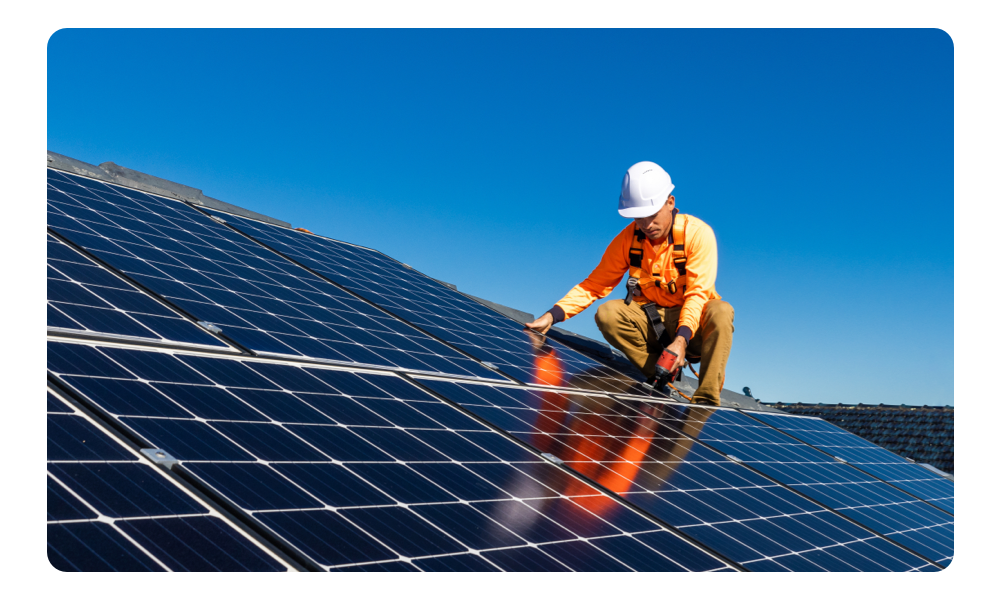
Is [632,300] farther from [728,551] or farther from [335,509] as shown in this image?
[335,509]

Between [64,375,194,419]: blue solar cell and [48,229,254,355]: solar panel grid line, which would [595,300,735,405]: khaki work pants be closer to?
[48,229,254,355]: solar panel grid line

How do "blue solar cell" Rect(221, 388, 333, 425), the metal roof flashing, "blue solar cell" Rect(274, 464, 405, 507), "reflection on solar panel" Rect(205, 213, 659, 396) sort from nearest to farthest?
1. "blue solar cell" Rect(274, 464, 405, 507)
2. "blue solar cell" Rect(221, 388, 333, 425)
3. "reflection on solar panel" Rect(205, 213, 659, 396)
4. the metal roof flashing

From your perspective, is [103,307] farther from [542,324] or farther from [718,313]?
[718,313]

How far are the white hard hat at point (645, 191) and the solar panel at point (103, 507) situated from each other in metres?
8.85

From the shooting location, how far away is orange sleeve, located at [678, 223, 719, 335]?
443 inches

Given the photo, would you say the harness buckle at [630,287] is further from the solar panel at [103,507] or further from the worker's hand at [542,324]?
the solar panel at [103,507]

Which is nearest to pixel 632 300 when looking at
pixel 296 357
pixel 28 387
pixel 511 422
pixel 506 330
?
pixel 506 330

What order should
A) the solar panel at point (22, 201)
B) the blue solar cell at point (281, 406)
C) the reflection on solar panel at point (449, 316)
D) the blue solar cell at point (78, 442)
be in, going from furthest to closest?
the reflection on solar panel at point (449, 316), the blue solar cell at point (281, 406), the blue solar cell at point (78, 442), the solar panel at point (22, 201)

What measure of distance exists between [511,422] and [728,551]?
223 centimetres

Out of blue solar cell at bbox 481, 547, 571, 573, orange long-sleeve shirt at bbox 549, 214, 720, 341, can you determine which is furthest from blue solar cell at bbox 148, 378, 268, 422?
orange long-sleeve shirt at bbox 549, 214, 720, 341

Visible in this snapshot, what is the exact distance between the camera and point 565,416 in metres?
7.90

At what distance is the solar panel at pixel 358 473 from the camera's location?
3.87 meters

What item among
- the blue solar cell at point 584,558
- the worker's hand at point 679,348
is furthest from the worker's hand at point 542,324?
the blue solar cell at point 584,558

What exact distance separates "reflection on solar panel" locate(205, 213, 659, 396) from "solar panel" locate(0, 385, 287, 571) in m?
5.69
